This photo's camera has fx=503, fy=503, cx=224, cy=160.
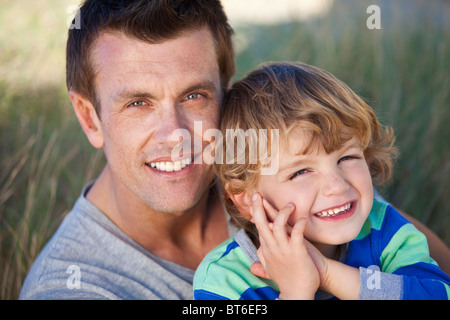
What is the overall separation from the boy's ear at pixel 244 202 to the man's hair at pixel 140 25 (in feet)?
2.32

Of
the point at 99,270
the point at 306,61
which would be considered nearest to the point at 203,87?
the point at 99,270

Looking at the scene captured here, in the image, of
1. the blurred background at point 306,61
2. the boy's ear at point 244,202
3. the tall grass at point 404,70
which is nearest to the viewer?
the boy's ear at point 244,202

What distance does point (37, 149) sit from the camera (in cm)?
394

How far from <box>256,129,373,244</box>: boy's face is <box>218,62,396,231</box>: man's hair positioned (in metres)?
0.04

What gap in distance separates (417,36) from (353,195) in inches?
143

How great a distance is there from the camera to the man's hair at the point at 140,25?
243 centimetres

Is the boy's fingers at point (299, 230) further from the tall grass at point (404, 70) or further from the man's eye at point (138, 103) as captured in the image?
the tall grass at point (404, 70)

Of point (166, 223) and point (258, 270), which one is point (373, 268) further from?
point (166, 223)

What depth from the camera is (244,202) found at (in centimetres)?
236

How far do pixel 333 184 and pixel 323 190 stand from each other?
0.05 m

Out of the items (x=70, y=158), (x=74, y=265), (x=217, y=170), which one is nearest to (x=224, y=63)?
(x=217, y=170)

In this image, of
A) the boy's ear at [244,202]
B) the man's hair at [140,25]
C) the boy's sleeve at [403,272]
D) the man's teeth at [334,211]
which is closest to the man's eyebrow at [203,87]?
the man's hair at [140,25]

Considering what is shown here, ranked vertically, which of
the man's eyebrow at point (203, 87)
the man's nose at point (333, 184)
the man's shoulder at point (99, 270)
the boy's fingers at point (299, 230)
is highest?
the man's eyebrow at point (203, 87)

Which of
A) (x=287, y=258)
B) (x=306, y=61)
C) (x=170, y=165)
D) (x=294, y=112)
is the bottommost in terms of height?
(x=287, y=258)
